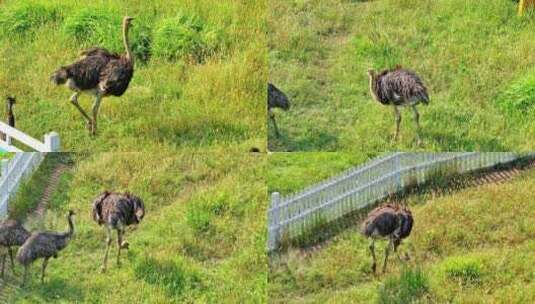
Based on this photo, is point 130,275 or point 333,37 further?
point 333,37

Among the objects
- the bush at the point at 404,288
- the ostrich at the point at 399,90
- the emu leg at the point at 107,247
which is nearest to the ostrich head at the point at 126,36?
the emu leg at the point at 107,247

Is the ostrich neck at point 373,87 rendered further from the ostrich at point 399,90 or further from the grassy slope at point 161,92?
the grassy slope at point 161,92

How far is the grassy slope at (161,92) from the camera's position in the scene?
1897 cm

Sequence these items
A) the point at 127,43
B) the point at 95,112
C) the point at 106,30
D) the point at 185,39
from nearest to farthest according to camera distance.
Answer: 1. the point at 95,112
2. the point at 127,43
3. the point at 185,39
4. the point at 106,30

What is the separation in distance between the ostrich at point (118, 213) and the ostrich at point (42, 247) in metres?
0.47

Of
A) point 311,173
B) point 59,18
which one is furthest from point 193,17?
point 311,173

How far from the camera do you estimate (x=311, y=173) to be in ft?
60.8

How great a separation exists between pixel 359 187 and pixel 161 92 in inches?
108

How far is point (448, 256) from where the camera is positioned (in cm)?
1811

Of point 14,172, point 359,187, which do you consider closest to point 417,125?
point 359,187

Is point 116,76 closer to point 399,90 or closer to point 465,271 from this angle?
point 399,90

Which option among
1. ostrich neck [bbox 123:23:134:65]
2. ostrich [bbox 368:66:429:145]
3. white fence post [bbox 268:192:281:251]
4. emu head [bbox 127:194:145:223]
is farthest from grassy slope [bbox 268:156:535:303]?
ostrich neck [bbox 123:23:134:65]

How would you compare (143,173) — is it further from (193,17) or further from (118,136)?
(193,17)

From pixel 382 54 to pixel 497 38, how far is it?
1.46 metres
